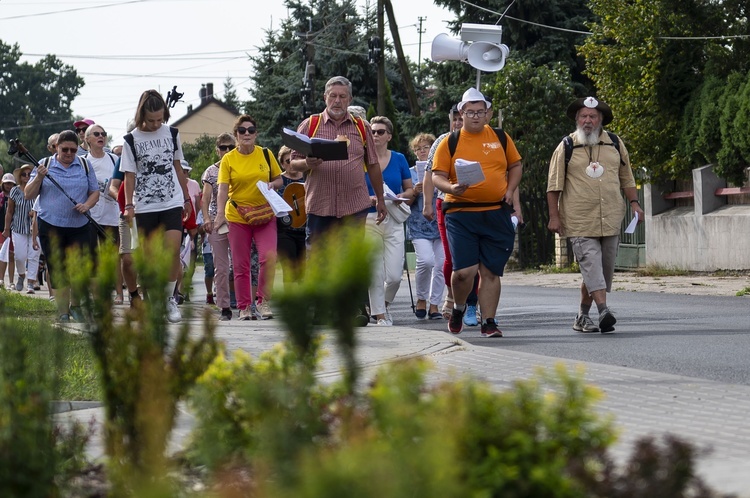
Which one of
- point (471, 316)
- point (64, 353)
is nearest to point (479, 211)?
point (471, 316)

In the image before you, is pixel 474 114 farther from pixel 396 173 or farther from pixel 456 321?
pixel 396 173

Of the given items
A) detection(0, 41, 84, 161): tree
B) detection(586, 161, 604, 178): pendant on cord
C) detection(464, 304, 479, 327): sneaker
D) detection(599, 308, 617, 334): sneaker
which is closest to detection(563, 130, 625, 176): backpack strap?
detection(586, 161, 604, 178): pendant on cord

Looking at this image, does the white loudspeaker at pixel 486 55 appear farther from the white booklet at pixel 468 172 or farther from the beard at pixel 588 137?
the white booklet at pixel 468 172

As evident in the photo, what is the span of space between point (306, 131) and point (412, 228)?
114 inches

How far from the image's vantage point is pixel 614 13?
26.1 metres

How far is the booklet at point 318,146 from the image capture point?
32.8 ft

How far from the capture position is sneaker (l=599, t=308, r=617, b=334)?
10.7m

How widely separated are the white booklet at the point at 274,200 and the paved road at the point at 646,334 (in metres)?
1.59

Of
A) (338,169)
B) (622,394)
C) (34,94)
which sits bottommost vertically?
(622,394)

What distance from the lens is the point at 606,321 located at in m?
10.7

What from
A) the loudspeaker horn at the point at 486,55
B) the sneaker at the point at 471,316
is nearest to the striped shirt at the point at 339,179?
the sneaker at the point at 471,316

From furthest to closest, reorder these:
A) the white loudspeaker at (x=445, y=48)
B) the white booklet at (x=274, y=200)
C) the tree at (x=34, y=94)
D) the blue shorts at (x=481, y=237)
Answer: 1. the tree at (x=34, y=94)
2. the white loudspeaker at (x=445, y=48)
3. the white booklet at (x=274, y=200)
4. the blue shorts at (x=481, y=237)

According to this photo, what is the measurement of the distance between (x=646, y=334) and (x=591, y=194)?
1.17 m

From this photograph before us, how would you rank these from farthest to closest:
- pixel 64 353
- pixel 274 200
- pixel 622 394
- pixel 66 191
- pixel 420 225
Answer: pixel 420 225
pixel 66 191
pixel 274 200
pixel 622 394
pixel 64 353
